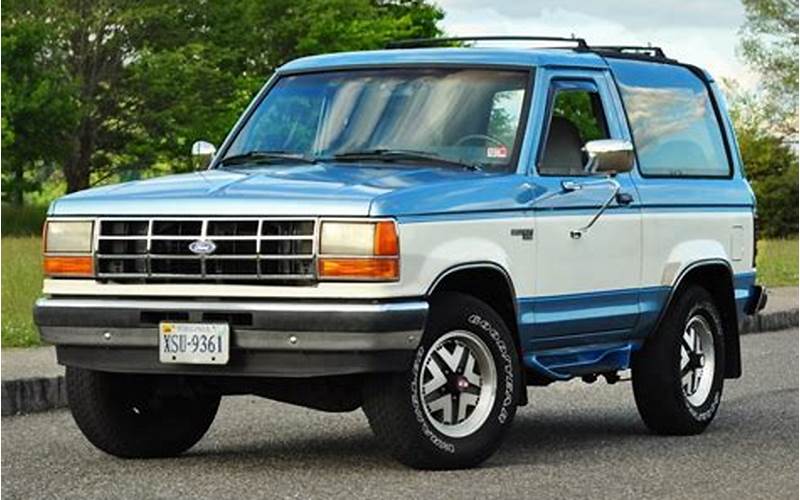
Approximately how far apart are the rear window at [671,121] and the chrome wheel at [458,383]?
6.76 feet

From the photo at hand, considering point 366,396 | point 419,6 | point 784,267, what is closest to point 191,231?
point 366,396

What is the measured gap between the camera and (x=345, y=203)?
869 cm

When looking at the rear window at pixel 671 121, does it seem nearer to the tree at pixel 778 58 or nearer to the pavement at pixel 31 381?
the pavement at pixel 31 381

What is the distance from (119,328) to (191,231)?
53cm

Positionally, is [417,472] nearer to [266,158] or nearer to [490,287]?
[490,287]

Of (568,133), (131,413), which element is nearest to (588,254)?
(568,133)

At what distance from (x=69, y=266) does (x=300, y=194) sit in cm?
119

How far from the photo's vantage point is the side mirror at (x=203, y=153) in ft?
34.4

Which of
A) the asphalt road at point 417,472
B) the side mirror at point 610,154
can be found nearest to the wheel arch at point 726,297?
the asphalt road at point 417,472

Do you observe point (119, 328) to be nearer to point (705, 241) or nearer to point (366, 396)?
point (366, 396)

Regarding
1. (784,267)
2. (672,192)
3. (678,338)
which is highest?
(672,192)

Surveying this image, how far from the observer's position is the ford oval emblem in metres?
8.91

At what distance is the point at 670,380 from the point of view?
10.9 m

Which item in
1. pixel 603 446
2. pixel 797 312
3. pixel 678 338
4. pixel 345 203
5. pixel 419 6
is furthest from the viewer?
pixel 419 6
